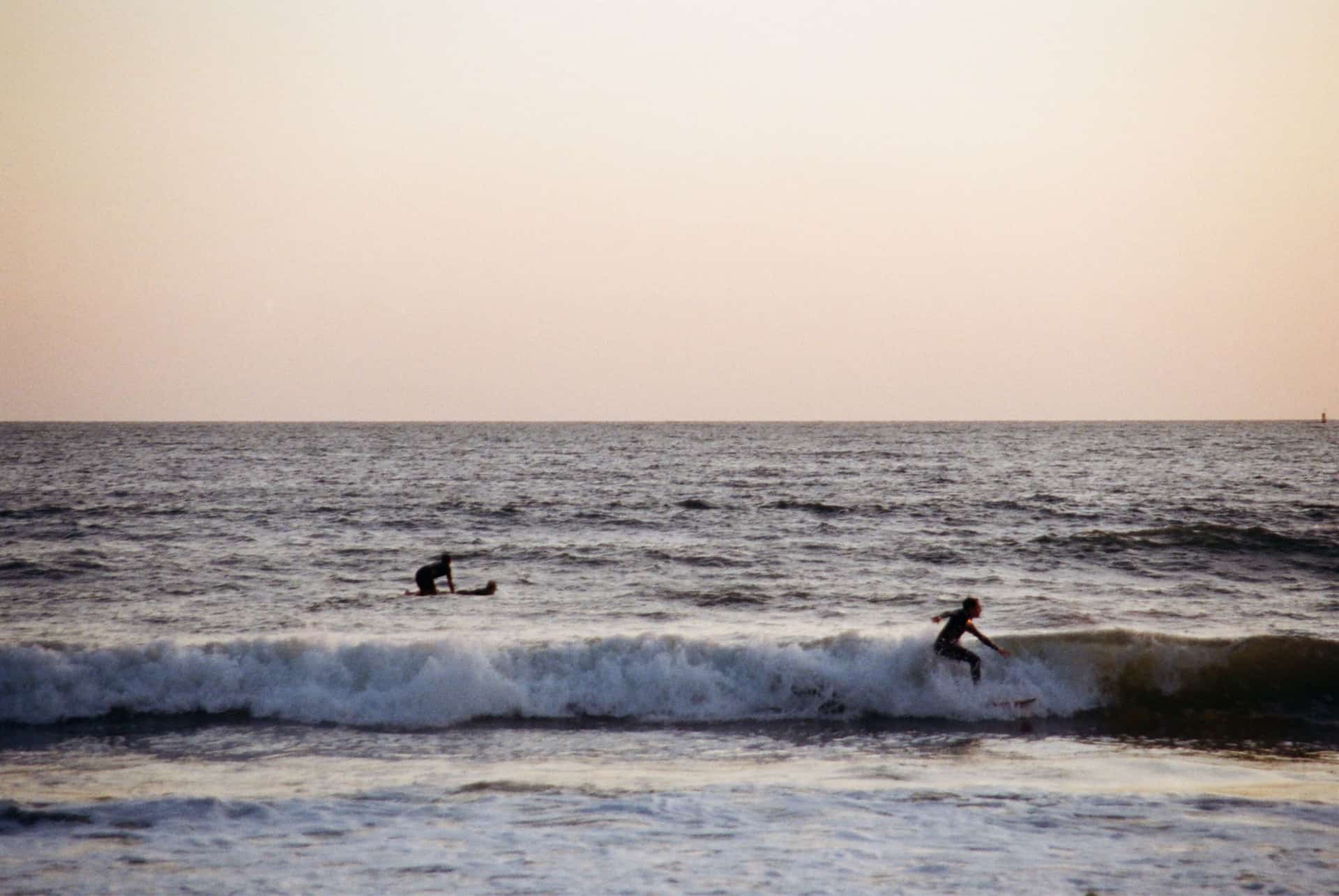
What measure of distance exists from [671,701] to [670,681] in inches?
15.6

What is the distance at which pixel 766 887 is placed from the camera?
778cm

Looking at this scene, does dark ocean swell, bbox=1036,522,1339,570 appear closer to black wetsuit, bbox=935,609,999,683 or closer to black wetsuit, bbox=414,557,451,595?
black wetsuit, bbox=935,609,999,683

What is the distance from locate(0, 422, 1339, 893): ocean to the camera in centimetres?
849

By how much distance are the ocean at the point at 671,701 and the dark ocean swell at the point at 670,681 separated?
2.1 inches

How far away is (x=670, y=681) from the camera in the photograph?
50.8 ft

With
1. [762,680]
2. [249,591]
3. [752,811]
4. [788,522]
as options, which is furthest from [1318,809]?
[788,522]

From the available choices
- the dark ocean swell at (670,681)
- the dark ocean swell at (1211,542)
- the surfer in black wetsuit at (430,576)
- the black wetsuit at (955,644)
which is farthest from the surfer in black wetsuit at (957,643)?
the dark ocean swell at (1211,542)

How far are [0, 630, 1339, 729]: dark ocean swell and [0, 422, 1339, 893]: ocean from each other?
0.18 feet

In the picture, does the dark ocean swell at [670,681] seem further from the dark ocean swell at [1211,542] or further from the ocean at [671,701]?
the dark ocean swell at [1211,542]

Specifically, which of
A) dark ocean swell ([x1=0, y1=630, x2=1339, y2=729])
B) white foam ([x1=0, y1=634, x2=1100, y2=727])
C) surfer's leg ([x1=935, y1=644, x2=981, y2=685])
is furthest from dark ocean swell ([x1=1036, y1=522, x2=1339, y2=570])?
surfer's leg ([x1=935, y1=644, x2=981, y2=685])

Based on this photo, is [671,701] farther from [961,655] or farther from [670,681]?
[961,655]

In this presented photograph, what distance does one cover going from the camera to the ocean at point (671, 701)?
8.49 metres

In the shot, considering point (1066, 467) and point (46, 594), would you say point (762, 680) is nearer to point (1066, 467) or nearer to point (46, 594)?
point (46, 594)

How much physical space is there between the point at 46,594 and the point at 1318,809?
2134cm
